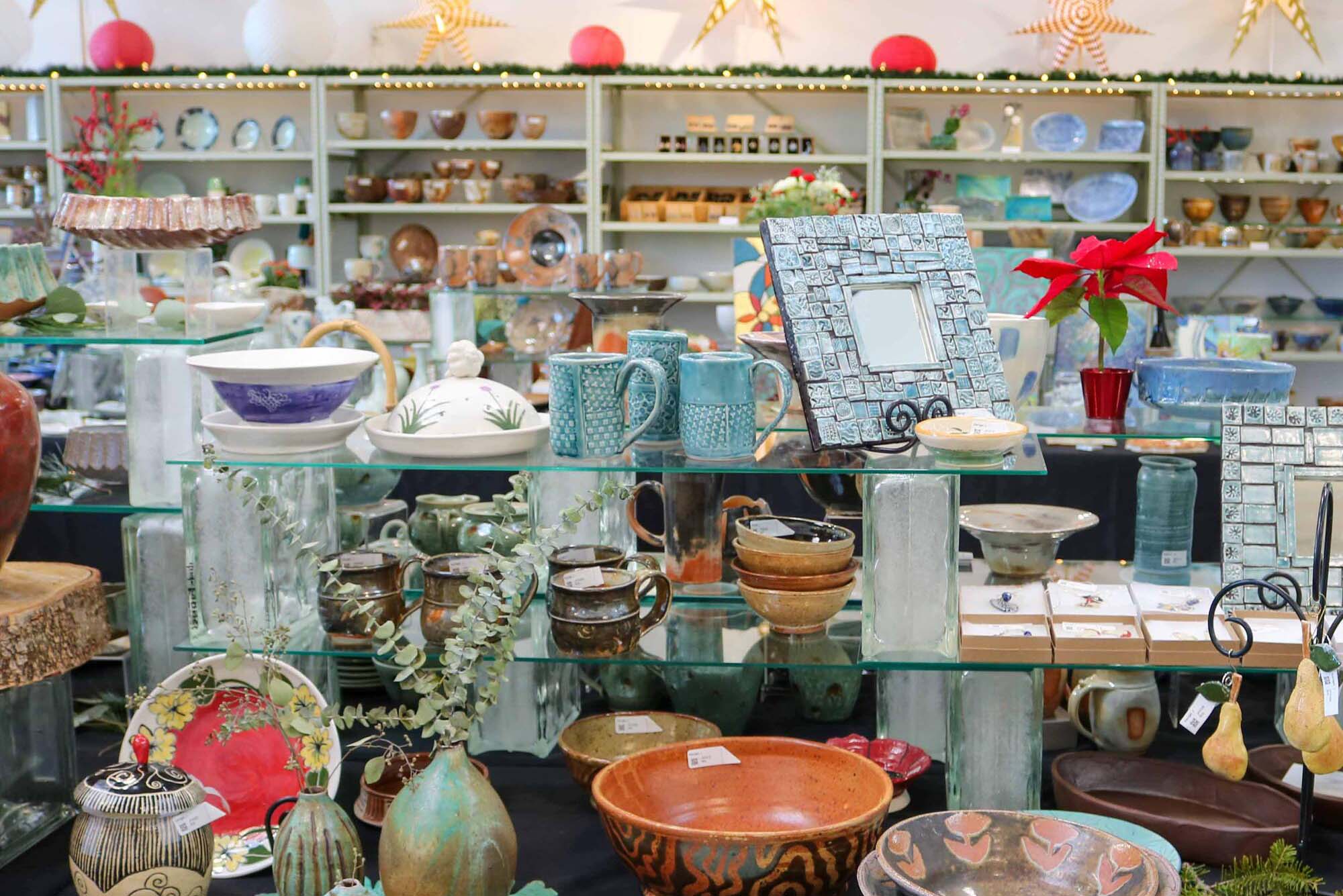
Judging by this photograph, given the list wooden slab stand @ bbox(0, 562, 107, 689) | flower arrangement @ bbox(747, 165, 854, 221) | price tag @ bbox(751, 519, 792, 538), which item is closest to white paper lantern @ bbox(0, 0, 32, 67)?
flower arrangement @ bbox(747, 165, 854, 221)

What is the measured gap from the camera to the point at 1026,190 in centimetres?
627

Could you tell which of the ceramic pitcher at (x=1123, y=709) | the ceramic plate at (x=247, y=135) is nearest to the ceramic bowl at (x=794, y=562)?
the ceramic pitcher at (x=1123, y=709)

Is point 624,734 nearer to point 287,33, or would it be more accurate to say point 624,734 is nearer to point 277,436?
point 277,436

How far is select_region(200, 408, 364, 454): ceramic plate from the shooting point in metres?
1.84

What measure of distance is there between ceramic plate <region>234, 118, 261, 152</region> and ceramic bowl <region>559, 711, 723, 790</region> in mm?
5127

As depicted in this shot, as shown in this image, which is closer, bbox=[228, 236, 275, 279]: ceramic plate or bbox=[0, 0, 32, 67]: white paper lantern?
bbox=[0, 0, 32, 67]: white paper lantern

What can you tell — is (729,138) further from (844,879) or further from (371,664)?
(844,879)

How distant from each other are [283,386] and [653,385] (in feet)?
1.63

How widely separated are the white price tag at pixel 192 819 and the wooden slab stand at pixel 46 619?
39cm

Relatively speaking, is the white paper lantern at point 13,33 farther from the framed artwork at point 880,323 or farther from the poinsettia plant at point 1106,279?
the poinsettia plant at point 1106,279

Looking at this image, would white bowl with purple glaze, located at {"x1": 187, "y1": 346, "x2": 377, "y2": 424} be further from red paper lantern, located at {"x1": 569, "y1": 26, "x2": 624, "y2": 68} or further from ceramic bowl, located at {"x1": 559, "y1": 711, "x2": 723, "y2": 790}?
red paper lantern, located at {"x1": 569, "y1": 26, "x2": 624, "y2": 68}

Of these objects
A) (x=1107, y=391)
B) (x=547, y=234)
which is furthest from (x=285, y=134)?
(x=1107, y=391)

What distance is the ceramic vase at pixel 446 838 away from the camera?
1553mm

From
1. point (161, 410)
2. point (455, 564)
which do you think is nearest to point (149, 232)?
point (161, 410)
